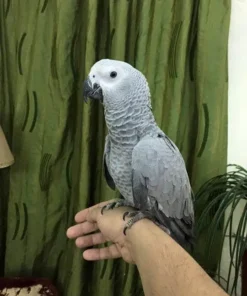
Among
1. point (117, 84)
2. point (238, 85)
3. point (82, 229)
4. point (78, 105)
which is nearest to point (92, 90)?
point (117, 84)

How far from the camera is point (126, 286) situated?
1610 mm

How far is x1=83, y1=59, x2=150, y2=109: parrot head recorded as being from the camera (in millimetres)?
904

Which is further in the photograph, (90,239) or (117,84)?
(90,239)

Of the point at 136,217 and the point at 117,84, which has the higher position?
the point at 117,84

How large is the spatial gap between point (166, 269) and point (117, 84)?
16.9 inches

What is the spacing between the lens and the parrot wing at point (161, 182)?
3.03ft

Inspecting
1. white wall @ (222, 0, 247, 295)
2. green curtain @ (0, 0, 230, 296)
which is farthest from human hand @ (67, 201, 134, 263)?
white wall @ (222, 0, 247, 295)

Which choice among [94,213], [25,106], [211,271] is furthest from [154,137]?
[25,106]

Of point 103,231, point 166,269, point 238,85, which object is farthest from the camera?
point 238,85

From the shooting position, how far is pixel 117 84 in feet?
2.97

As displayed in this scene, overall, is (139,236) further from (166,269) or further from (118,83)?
(118,83)

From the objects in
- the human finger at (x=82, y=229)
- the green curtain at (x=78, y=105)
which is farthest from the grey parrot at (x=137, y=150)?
the green curtain at (x=78, y=105)

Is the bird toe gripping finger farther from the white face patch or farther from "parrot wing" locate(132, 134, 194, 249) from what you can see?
the white face patch

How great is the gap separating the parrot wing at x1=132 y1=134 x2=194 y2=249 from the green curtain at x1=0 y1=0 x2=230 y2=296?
521 millimetres
